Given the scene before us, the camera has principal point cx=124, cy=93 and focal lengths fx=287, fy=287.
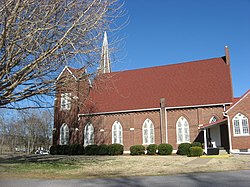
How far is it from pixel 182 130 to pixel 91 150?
1037 centimetres

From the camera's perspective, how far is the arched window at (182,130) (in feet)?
101

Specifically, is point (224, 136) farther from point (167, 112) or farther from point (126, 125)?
point (126, 125)

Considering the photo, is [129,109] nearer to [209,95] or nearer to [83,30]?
[209,95]

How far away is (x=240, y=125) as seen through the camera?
26766mm

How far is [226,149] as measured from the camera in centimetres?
2800

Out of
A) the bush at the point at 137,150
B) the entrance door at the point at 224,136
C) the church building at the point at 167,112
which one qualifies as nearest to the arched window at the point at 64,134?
the church building at the point at 167,112

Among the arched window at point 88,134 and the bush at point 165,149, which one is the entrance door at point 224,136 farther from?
the arched window at point 88,134

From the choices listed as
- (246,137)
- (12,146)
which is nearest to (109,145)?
(246,137)

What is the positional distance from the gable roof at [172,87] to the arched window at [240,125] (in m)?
3.05

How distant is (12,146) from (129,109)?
48.0 m

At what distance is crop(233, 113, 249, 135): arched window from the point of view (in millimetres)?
26688

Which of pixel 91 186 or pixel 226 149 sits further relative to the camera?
pixel 226 149

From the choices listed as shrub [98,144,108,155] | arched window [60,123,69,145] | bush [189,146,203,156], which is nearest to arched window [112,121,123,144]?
shrub [98,144,108,155]

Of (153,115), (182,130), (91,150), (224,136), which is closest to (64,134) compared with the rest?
(91,150)
